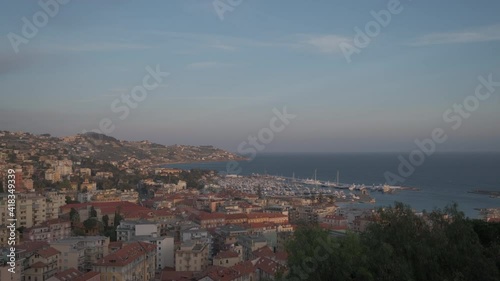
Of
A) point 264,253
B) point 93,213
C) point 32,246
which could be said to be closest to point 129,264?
point 32,246

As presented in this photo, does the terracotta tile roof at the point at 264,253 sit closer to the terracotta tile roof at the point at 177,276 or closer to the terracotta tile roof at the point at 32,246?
the terracotta tile roof at the point at 177,276

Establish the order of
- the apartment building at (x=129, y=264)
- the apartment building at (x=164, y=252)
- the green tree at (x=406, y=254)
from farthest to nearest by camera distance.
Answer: the apartment building at (x=164, y=252)
the apartment building at (x=129, y=264)
the green tree at (x=406, y=254)

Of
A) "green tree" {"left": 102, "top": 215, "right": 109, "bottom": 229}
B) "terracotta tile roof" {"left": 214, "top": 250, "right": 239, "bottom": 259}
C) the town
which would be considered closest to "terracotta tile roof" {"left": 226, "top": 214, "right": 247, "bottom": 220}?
the town

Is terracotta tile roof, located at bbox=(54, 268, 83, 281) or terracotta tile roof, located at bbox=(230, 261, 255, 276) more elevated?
terracotta tile roof, located at bbox=(54, 268, 83, 281)

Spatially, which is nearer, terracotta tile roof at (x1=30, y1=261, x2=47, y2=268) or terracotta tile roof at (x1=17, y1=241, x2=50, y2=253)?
terracotta tile roof at (x1=30, y1=261, x2=47, y2=268)

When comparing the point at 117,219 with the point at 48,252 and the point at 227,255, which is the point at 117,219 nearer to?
the point at 48,252

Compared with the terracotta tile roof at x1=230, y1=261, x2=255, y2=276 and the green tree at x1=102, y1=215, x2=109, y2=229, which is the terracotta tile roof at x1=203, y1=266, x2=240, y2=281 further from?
the green tree at x1=102, y1=215, x2=109, y2=229

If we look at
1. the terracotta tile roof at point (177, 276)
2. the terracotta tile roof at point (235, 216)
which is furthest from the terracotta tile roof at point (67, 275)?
the terracotta tile roof at point (235, 216)

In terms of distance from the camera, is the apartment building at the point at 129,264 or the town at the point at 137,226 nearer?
the apartment building at the point at 129,264

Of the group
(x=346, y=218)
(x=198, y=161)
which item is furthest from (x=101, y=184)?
(x=198, y=161)

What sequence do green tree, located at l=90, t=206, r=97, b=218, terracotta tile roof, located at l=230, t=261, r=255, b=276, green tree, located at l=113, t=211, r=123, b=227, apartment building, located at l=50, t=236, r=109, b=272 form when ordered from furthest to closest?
green tree, located at l=90, t=206, r=97, b=218 < green tree, located at l=113, t=211, r=123, b=227 < apartment building, located at l=50, t=236, r=109, b=272 < terracotta tile roof, located at l=230, t=261, r=255, b=276
